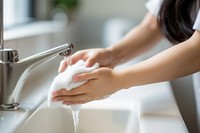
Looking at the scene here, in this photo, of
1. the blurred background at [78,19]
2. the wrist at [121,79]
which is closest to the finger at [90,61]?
the wrist at [121,79]

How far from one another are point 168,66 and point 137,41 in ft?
1.16

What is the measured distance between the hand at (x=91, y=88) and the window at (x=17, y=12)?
87cm

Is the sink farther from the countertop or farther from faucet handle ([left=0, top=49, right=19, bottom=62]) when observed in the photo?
faucet handle ([left=0, top=49, right=19, bottom=62])

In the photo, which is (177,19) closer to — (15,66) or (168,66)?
(168,66)

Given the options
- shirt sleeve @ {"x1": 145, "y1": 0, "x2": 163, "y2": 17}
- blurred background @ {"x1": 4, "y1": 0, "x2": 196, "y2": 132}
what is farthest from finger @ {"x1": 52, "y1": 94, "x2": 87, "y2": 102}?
blurred background @ {"x1": 4, "y1": 0, "x2": 196, "y2": 132}

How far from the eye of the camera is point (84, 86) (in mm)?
656

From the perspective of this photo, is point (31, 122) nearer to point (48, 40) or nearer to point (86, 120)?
point (86, 120)

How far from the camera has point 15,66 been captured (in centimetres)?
73

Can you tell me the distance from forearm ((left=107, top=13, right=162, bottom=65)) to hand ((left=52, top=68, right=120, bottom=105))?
284 mm

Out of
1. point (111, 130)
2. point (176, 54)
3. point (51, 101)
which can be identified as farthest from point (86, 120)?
point (176, 54)

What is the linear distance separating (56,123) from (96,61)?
0.19m

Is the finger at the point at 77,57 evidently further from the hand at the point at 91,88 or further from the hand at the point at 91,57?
the hand at the point at 91,88

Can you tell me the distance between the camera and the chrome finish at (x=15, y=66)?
2.38 ft

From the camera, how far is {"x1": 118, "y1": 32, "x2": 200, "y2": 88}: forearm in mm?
682
